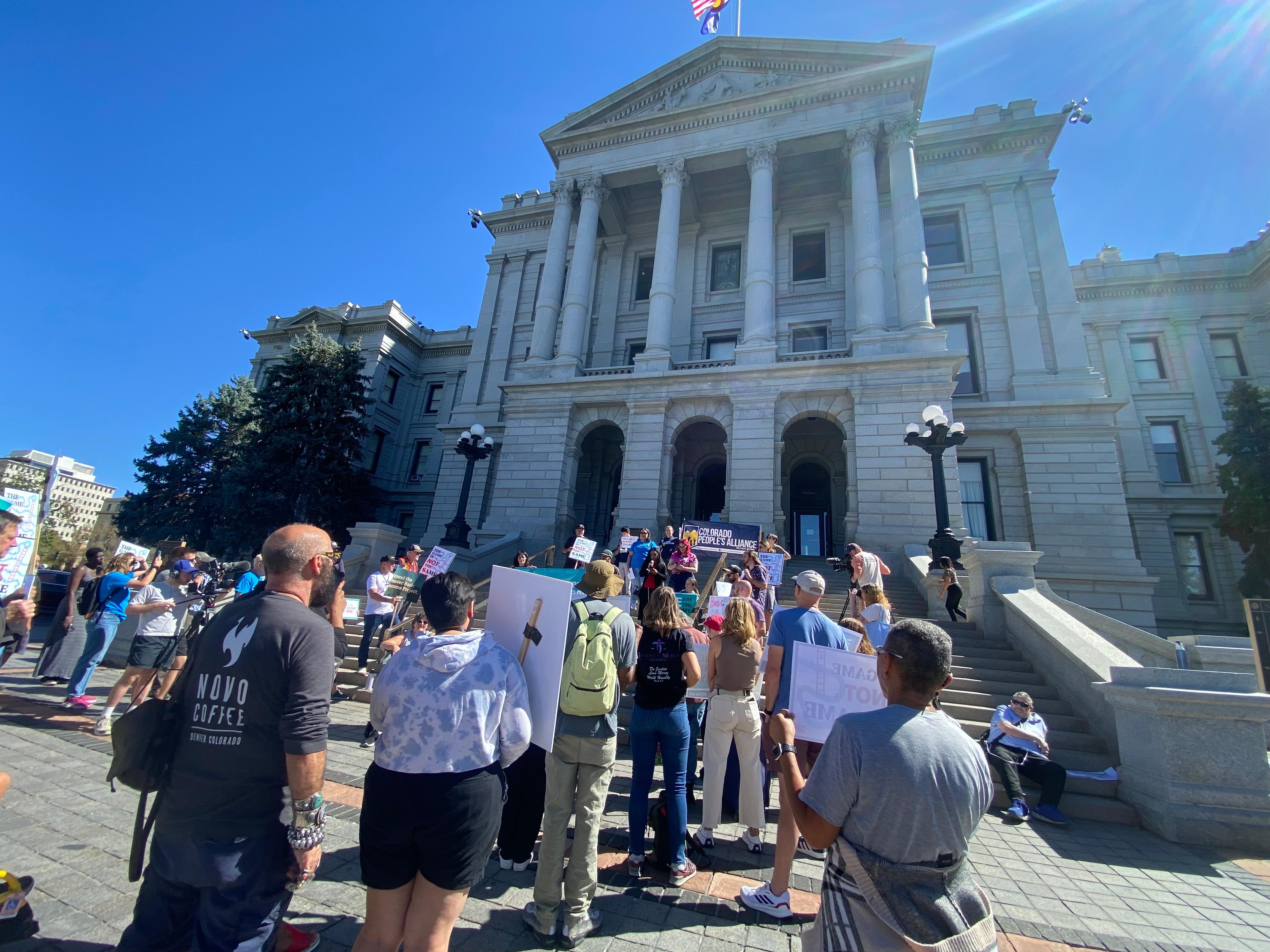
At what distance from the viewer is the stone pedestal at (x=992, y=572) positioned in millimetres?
9820

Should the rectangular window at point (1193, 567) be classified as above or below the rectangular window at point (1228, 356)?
below

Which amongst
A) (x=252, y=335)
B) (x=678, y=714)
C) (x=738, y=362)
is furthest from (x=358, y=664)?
(x=252, y=335)

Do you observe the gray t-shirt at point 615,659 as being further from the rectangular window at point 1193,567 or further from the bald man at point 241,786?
the rectangular window at point 1193,567

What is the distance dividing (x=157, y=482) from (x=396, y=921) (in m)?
36.2

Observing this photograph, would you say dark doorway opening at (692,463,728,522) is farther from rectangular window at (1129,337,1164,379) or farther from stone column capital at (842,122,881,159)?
rectangular window at (1129,337,1164,379)

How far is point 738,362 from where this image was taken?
19.3 metres

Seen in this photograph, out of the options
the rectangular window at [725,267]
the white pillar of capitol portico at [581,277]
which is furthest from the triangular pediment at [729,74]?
the rectangular window at [725,267]

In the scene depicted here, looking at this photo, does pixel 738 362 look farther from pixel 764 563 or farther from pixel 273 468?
pixel 273 468

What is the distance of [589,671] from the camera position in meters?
3.51

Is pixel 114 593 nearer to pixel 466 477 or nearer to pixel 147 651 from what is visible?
pixel 147 651

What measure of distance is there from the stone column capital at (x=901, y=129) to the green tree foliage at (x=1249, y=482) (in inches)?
664

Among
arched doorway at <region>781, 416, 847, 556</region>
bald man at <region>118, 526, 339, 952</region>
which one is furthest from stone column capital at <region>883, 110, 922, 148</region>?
bald man at <region>118, 526, 339, 952</region>

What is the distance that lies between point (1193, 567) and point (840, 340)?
58.9ft

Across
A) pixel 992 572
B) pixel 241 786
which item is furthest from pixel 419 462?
pixel 241 786
